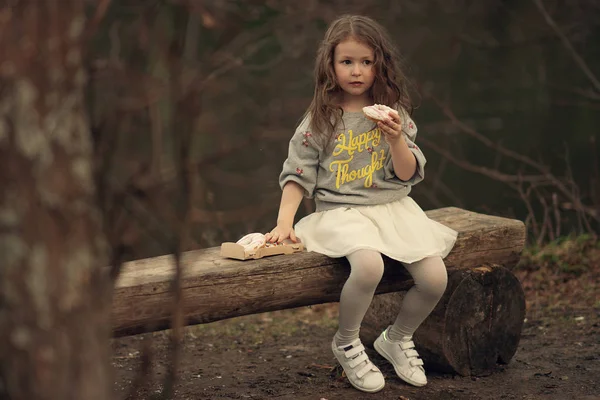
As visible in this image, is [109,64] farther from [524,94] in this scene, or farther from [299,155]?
[524,94]

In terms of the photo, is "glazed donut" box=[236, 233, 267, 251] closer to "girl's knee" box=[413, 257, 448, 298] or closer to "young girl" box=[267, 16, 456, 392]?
"young girl" box=[267, 16, 456, 392]

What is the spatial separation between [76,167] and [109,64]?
17cm

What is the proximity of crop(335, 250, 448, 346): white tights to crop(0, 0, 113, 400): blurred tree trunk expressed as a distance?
2.06 metres

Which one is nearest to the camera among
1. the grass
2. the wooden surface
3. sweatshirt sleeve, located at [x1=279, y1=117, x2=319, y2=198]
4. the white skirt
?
the wooden surface

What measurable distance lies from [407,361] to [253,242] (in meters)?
0.80

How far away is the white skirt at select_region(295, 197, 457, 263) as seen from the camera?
11.7 feet

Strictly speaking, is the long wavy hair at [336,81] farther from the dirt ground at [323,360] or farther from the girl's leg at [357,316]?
the dirt ground at [323,360]

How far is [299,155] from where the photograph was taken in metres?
3.73

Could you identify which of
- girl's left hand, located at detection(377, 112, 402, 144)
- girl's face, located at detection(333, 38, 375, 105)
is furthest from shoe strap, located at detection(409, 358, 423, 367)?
girl's face, located at detection(333, 38, 375, 105)

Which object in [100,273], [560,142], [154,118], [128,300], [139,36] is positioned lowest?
[560,142]

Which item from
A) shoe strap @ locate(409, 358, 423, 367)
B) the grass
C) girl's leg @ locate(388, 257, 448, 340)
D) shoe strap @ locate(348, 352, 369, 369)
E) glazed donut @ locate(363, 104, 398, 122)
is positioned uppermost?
glazed donut @ locate(363, 104, 398, 122)

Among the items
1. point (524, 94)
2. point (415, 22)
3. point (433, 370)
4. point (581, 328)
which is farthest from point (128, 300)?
point (524, 94)

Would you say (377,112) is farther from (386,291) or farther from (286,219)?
(386,291)

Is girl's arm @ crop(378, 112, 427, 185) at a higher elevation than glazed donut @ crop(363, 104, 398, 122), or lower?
lower
